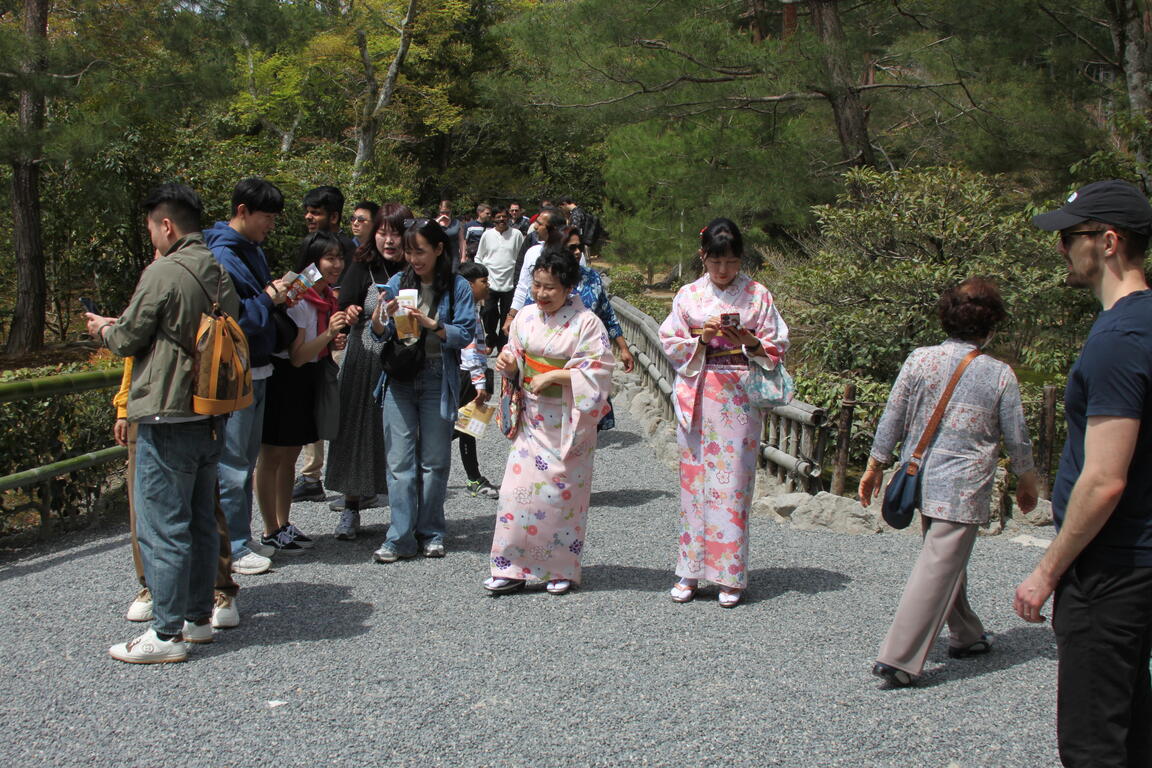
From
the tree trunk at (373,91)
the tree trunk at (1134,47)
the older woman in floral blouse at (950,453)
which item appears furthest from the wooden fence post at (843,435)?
the tree trunk at (373,91)

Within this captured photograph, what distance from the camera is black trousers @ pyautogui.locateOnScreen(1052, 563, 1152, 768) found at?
2410 mm

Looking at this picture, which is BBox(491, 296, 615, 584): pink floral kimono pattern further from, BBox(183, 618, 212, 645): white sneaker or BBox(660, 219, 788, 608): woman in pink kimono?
BBox(183, 618, 212, 645): white sneaker

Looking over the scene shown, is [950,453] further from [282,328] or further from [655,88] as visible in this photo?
[655,88]

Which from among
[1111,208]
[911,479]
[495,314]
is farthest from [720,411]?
[495,314]

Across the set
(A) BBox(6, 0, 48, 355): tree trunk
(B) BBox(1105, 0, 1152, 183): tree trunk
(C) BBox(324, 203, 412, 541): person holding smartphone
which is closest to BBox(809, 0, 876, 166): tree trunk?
(B) BBox(1105, 0, 1152, 183): tree trunk

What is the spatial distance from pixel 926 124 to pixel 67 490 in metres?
12.1

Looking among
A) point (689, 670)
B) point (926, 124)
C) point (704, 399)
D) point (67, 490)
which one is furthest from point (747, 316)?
point (926, 124)

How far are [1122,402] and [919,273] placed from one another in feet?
21.6

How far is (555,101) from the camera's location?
13.3 metres

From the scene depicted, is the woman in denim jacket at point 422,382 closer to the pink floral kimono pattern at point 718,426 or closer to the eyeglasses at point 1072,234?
the pink floral kimono pattern at point 718,426

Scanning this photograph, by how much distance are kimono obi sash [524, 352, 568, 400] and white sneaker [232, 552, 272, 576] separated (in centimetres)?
158

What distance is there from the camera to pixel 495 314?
10484 mm

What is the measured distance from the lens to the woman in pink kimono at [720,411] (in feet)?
15.5

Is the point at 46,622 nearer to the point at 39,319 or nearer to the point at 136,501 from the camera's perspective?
the point at 136,501
